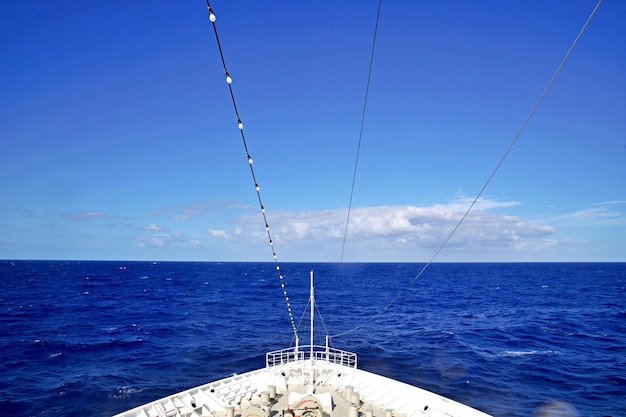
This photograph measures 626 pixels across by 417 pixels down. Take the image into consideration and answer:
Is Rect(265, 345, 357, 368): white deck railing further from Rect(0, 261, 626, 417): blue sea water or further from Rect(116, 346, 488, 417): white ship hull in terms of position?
Rect(0, 261, 626, 417): blue sea water

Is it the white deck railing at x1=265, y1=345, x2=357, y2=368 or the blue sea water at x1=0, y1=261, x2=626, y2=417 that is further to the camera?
the blue sea water at x1=0, y1=261, x2=626, y2=417

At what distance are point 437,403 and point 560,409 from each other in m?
18.2

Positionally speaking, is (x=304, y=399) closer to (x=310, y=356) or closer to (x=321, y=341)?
(x=310, y=356)

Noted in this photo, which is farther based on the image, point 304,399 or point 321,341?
point 321,341

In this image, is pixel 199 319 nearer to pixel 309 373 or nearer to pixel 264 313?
pixel 264 313

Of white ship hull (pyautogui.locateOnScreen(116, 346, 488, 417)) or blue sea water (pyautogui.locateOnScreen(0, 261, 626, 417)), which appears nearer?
white ship hull (pyautogui.locateOnScreen(116, 346, 488, 417))

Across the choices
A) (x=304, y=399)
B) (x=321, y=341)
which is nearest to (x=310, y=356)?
(x=304, y=399)

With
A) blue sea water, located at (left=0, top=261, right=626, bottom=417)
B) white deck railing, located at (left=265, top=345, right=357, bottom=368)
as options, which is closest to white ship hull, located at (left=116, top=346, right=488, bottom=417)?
white deck railing, located at (left=265, top=345, right=357, bottom=368)

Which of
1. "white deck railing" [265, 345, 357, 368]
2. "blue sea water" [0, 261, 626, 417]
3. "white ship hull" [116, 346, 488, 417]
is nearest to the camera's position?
"white ship hull" [116, 346, 488, 417]

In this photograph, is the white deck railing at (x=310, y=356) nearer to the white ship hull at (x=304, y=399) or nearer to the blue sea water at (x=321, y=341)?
the white ship hull at (x=304, y=399)

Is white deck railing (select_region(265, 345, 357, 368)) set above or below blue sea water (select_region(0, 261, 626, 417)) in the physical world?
above

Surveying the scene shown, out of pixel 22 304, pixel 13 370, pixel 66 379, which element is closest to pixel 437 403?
pixel 66 379

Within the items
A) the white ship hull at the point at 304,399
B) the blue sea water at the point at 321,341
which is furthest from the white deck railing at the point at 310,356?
the blue sea water at the point at 321,341

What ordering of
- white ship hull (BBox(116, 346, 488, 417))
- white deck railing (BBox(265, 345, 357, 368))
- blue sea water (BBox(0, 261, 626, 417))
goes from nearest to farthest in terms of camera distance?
white ship hull (BBox(116, 346, 488, 417)) → white deck railing (BBox(265, 345, 357, 368)) → blue sea water (BBox(0, 261, 626, 417))
